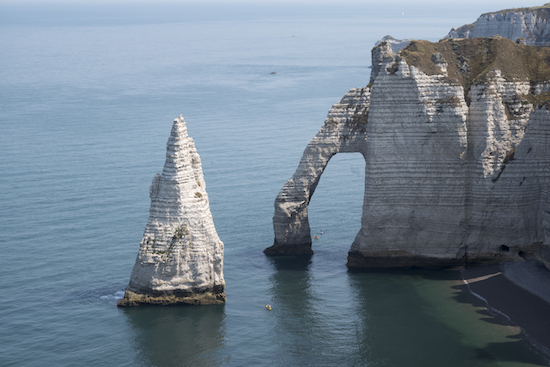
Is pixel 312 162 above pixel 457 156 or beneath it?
beneath

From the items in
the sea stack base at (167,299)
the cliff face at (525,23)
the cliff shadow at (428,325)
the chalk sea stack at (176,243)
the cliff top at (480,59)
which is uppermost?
the cliff face at (525,23)

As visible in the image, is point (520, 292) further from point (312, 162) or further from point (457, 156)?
point (312, 162)

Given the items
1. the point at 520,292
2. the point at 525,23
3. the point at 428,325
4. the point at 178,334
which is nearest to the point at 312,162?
the point at 428,325

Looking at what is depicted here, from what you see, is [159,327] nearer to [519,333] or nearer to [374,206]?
[374,206]

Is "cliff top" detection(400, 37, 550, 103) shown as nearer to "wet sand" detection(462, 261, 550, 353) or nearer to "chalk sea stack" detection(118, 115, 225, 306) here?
"wet sand" detection(462, 261, 550, 353)

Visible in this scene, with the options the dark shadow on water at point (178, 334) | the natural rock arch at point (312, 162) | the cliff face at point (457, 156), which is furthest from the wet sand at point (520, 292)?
the dark shadow on water at point (178, 334)

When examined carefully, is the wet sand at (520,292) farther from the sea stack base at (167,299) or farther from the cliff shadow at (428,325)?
the sea stack base at (167,299)
